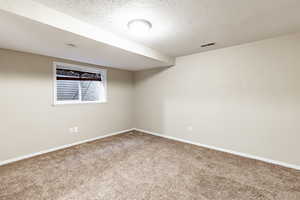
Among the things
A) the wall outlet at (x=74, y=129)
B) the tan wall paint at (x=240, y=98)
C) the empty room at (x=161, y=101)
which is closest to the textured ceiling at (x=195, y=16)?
the empty room at (x=161, y=101)

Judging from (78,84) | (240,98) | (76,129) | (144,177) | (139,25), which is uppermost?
(139,25)

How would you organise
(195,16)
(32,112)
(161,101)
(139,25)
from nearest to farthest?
(195,16) → (139,25) → (32,112) → (161,101)

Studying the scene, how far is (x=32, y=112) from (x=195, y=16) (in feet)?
10.9

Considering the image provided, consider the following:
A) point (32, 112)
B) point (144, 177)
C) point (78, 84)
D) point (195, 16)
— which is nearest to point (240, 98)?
point (195, 16)

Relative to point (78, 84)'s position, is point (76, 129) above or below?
below

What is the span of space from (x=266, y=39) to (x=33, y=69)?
14.6ft

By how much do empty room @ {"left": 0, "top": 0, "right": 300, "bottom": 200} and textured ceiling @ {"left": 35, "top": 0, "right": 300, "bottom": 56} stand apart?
0.02m

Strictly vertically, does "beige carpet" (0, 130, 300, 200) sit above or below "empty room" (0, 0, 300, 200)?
below

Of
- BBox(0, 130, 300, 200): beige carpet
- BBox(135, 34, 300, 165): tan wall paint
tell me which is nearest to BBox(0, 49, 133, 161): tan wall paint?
BBox(0, 130, 300, 200): beige carpet

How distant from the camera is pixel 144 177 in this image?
198 cm

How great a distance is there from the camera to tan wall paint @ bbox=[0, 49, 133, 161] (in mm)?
2379

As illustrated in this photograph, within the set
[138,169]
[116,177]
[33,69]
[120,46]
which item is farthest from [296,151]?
[33,69]

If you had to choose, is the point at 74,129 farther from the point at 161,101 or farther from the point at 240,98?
the point at 240,98

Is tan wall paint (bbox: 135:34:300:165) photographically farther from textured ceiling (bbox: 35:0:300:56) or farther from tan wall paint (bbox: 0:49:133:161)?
tan wall paint (bbox: 0:49:133:161)
